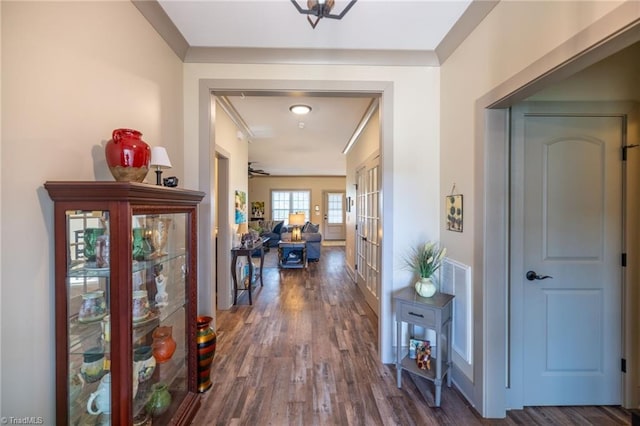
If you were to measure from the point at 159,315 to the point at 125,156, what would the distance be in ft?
3.19

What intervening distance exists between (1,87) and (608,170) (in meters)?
3.40

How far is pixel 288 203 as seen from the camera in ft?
39.5

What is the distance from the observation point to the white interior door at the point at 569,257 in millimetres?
1983

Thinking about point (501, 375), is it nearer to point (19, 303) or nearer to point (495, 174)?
point (495, 174)

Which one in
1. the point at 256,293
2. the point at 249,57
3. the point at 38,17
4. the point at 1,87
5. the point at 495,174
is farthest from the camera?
the point at 256,293

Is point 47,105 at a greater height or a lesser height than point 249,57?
lesser

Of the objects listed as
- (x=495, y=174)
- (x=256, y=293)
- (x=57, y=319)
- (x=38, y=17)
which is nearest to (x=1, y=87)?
(x=38, y=17)

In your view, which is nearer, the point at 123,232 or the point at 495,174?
the point at 123,232

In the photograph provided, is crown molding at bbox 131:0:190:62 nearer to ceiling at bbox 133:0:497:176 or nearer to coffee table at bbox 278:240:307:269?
ceiling at bbox 133:0:497:176

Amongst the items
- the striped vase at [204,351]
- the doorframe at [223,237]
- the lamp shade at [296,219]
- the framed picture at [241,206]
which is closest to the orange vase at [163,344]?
the striped vase at [204,351]

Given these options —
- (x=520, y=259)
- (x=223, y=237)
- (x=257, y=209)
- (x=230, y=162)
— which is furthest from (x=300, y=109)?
(x=257, y=209)

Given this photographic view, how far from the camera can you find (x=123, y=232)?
1254mm

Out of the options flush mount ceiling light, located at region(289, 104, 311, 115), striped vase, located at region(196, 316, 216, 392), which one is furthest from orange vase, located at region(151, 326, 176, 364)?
flush mount ceiling light, located at region(289, 104, 311, 115)

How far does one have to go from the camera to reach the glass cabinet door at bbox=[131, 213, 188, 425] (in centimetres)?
150
